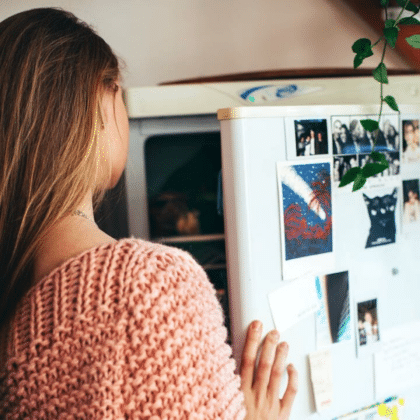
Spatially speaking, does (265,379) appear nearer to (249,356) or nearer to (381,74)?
(249,356)

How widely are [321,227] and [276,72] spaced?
663 millimetres

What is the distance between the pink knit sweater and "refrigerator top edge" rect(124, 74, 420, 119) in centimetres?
70

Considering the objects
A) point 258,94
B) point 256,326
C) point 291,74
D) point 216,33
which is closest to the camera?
point 256,326

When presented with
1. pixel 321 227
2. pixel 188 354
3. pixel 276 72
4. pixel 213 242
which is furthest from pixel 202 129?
pixel 188 354

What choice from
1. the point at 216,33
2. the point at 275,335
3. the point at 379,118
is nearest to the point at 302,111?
the point at 379,118

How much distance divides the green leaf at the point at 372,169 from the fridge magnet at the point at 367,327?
9.3 inches

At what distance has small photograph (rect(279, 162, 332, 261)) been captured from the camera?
0.74 m

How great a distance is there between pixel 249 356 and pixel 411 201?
44 centimetres

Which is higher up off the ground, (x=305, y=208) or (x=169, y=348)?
(x=305, y=208)

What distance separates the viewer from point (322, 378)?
803mm

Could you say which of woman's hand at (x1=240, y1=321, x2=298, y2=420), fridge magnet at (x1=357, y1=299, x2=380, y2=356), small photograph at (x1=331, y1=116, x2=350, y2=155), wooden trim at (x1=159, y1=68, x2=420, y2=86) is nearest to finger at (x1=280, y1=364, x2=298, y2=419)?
woman's hand at (x1=240, y1=321, x2=298, y2=420)

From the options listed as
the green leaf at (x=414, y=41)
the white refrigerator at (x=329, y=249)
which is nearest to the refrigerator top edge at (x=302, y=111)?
the white refrigerator at (x=329, y=249)

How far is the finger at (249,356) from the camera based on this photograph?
710 millimetres

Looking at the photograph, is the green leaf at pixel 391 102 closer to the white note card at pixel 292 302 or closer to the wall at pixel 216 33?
the white note card at pixel 292 302
